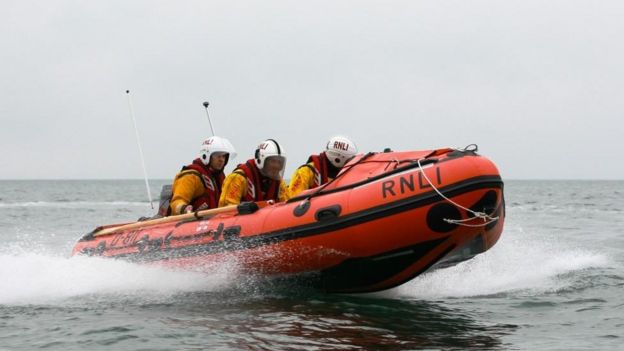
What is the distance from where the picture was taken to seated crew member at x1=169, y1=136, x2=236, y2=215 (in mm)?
8141

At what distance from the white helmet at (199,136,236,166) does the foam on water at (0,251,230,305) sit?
1.27m

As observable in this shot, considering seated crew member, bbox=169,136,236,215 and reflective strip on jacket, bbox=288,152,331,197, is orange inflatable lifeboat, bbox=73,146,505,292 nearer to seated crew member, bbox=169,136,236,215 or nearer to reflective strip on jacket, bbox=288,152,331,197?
reflective strip on jacket, bbox=288,152,331,197

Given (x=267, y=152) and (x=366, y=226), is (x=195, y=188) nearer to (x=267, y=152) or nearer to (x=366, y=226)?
(x=267, y=152)

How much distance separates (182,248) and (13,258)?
2.35 meters

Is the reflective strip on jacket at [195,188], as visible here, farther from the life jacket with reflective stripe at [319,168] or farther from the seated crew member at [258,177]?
the life jacket with reflective stripe at [319,168]

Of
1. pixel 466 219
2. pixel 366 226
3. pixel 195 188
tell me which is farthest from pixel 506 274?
pixel 195 188

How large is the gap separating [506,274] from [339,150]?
238 centimetres

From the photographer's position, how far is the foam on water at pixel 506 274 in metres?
7.77

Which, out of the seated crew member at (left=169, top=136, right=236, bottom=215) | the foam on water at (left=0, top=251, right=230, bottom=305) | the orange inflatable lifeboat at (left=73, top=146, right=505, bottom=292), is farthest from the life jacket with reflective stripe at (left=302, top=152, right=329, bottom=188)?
the foam on water at (left=0, top=251, right=230, bottom=305)

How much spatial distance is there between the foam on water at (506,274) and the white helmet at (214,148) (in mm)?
2217

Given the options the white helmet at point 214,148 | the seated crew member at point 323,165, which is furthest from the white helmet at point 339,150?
the white helmet at point 214,148

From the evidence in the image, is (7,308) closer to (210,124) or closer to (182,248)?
(182,248)

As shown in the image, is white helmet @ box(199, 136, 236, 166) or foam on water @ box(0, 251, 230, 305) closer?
foam on water @ box(0, 251, 230, 305)

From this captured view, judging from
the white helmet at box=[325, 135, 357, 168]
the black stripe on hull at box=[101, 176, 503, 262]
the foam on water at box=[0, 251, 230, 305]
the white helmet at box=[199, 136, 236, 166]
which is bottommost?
the foam on water at box=[0, 251, 230, 305]
